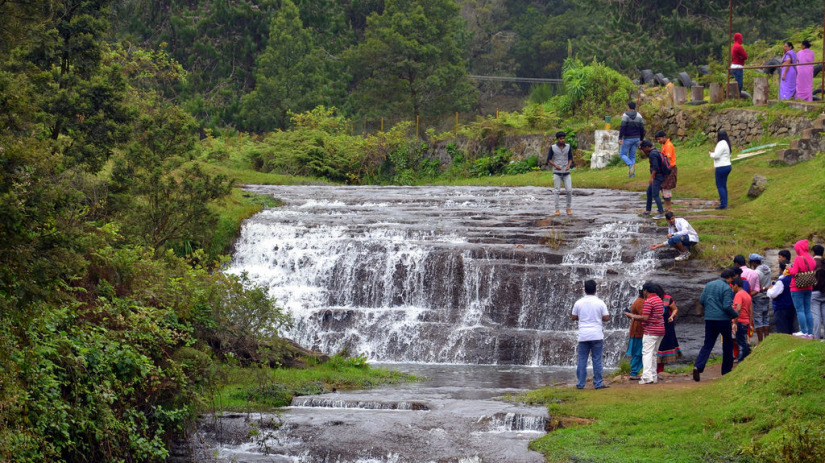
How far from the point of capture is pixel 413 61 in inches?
1949

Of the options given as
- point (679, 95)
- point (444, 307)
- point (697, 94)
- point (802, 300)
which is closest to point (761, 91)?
point (697, 94)

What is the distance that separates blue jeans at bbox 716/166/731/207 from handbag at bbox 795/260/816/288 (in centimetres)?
632

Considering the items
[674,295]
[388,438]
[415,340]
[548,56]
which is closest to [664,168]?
[674,295]

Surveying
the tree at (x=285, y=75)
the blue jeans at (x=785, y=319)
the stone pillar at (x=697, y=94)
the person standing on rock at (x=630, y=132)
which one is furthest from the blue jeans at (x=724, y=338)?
the tree at (x=285, y=75)

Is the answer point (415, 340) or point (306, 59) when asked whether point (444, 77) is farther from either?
point (415, 340)

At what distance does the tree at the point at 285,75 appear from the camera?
49719mm

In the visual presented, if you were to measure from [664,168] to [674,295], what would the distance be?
3454 mm

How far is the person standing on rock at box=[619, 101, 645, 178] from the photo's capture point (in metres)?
22.6

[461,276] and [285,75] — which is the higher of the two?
[285,75]

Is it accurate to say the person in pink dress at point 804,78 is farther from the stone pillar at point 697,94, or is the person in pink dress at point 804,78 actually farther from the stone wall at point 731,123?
the stone pillar at point 697,94

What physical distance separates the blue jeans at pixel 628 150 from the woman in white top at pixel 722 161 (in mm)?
3595

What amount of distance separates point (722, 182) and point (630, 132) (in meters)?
3.77

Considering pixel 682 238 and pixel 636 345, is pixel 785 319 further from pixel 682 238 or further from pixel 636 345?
pixel 682 238

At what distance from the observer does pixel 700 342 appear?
16.0 metres
